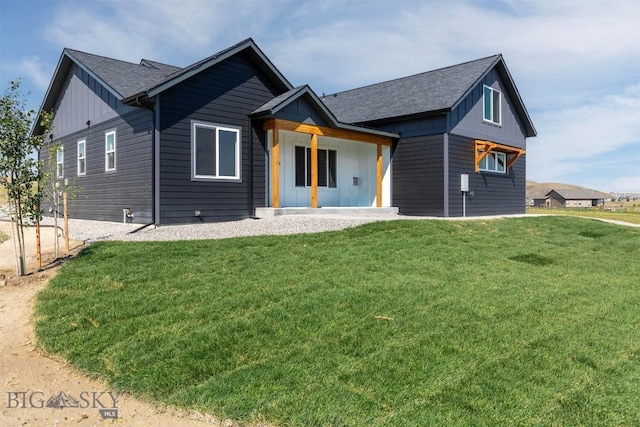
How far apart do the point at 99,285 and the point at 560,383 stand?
5214 mm

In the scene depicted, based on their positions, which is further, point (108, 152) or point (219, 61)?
point (108, 152)

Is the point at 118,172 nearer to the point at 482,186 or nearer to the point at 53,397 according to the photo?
the point at 53,397

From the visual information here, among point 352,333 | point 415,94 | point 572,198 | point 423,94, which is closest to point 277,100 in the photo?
point 423,94

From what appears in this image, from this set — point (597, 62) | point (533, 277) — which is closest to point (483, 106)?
point (597, 62)

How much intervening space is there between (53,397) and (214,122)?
9.33 m

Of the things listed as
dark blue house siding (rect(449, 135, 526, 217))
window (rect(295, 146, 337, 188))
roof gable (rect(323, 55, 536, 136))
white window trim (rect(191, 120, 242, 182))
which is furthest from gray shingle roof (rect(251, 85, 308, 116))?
dark blue house siding (rect(449, 135, 526, 217))

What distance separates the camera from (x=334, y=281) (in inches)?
229

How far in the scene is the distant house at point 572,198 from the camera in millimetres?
92500

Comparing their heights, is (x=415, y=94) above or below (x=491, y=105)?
above

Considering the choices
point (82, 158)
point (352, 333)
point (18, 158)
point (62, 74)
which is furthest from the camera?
point (62, 74)

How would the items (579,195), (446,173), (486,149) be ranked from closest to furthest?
1. (446,173)
2. (486,149)
3. (579,195)

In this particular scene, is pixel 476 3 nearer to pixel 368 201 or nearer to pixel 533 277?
pixel 368 201

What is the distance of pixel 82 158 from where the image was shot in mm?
14461

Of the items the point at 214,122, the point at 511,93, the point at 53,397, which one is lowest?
the point at 53,397
